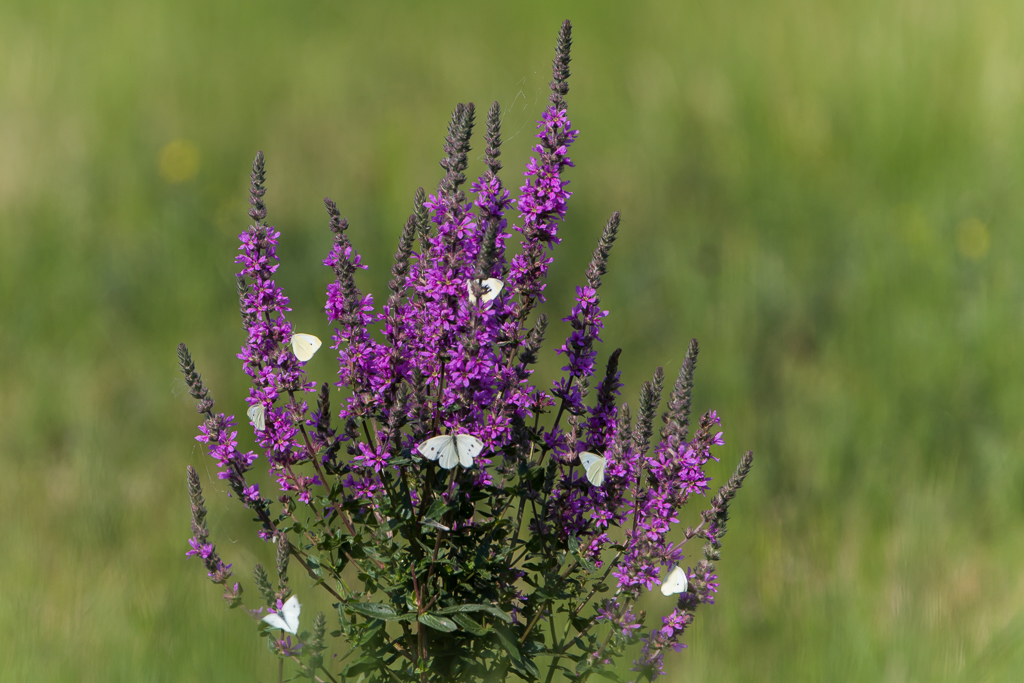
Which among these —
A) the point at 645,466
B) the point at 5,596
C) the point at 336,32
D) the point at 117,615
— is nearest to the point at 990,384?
the point at 645,466

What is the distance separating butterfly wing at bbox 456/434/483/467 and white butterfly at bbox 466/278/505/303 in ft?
1.02

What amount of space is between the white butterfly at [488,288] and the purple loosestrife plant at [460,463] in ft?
0.13

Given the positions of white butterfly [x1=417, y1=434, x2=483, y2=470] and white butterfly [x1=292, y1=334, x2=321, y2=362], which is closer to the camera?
white butterfly [x1=417, y1=434, x2=483, y2=470]

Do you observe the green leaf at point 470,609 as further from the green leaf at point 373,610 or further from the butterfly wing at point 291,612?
the butterfly wing at point 291,612

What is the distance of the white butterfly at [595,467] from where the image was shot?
2.09 meters

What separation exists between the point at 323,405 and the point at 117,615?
6.60ft

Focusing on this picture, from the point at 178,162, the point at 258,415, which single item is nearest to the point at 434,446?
the point at 258,415

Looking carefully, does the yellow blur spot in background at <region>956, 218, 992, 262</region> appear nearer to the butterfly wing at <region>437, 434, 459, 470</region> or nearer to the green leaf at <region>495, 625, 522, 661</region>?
the green leaf at <region>495, 625, 522, 661</region>

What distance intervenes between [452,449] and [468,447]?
0.13 feet

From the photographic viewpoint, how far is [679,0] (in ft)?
26.7

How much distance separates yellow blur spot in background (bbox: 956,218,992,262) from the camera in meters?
5.52

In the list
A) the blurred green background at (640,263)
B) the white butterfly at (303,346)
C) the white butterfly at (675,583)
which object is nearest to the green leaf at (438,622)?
the white butterfly at (675,583)

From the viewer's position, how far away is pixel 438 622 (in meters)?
2.08

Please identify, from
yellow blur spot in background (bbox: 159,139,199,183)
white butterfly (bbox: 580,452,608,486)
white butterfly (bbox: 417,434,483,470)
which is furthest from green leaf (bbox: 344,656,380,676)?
yellow blur spot in background (bbox: 159,139,199,183)
